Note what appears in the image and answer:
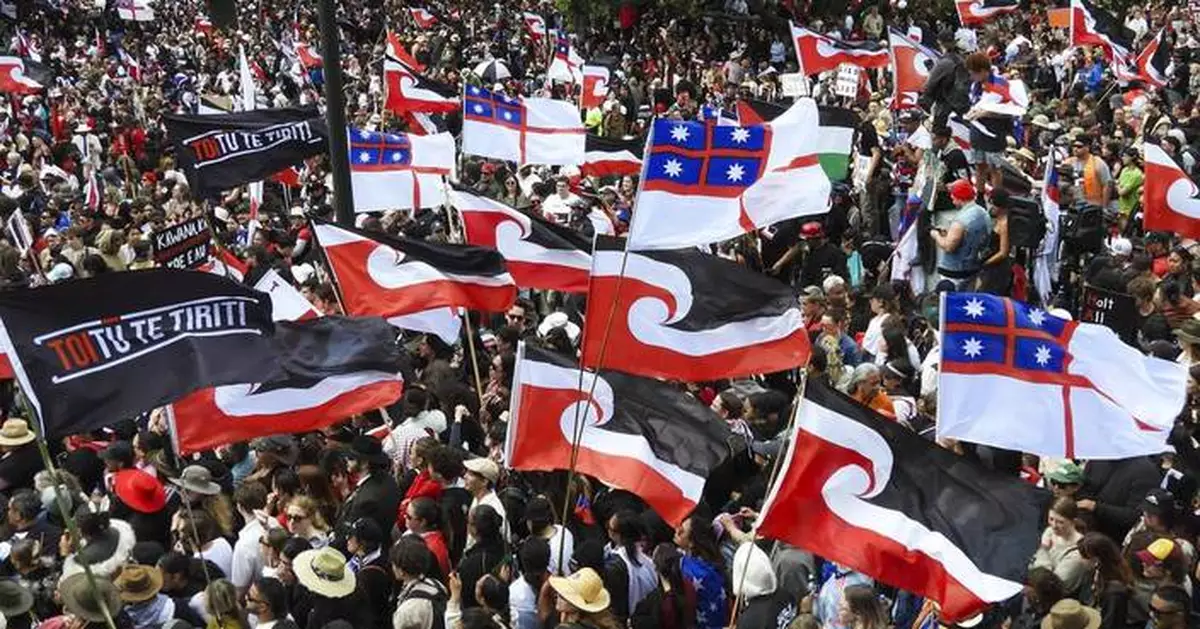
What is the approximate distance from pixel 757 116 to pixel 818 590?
7.84 metres

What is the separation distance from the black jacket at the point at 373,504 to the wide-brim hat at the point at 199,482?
721 mm

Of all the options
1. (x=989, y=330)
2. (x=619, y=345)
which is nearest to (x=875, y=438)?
(x=989, y=330)

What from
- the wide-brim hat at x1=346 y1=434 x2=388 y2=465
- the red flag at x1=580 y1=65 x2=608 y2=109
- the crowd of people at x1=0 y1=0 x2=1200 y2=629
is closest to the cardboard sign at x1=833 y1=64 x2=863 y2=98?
the crowd of people at x1=0 y1=0 x2=1200 y2=629

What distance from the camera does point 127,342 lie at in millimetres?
6289

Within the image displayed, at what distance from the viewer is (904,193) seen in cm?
1530

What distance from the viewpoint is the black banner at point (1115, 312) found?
1038 centimetres

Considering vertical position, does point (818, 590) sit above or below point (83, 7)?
above

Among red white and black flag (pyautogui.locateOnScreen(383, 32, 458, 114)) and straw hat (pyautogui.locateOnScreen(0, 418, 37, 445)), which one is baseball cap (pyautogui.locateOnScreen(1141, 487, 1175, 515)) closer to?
straw hat (pyautogui.locateOnScreen(0, 418, 37, 445))

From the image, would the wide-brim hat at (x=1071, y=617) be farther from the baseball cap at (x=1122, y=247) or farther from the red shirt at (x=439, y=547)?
the baseball cap at (x=1122, y=247)

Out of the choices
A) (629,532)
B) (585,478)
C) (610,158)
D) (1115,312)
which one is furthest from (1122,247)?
(629,532)

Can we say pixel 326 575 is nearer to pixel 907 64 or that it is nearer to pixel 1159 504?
pixel 1159 504

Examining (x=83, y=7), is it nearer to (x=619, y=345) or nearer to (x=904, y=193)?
(x=904, y=193)

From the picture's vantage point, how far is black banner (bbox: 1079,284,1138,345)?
1038cm

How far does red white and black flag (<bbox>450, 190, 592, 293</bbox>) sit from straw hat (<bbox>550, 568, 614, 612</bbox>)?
4.07 meters
